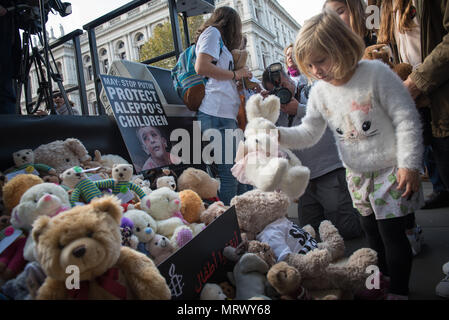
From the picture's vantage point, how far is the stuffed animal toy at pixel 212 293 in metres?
0.91

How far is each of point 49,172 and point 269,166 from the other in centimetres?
106

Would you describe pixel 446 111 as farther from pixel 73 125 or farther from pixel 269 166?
pixel 73 125

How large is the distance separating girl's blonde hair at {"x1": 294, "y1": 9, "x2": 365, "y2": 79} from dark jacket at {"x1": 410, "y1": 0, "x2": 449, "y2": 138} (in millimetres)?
226

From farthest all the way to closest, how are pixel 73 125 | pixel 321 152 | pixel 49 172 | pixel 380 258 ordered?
pixel 321 152
pixel 73 125
pixel 49 172
pixel 380 258

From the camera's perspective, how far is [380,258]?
1244 mm

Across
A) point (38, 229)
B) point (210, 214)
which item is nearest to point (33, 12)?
point (210, 214)

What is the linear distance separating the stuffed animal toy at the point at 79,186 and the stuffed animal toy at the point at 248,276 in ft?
1.85

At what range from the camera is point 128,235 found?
99 cm

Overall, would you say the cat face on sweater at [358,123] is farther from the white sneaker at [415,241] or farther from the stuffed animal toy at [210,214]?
the white sneaker at [415,241]

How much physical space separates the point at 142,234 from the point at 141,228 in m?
0.02

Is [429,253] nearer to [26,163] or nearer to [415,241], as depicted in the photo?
[415,241]
